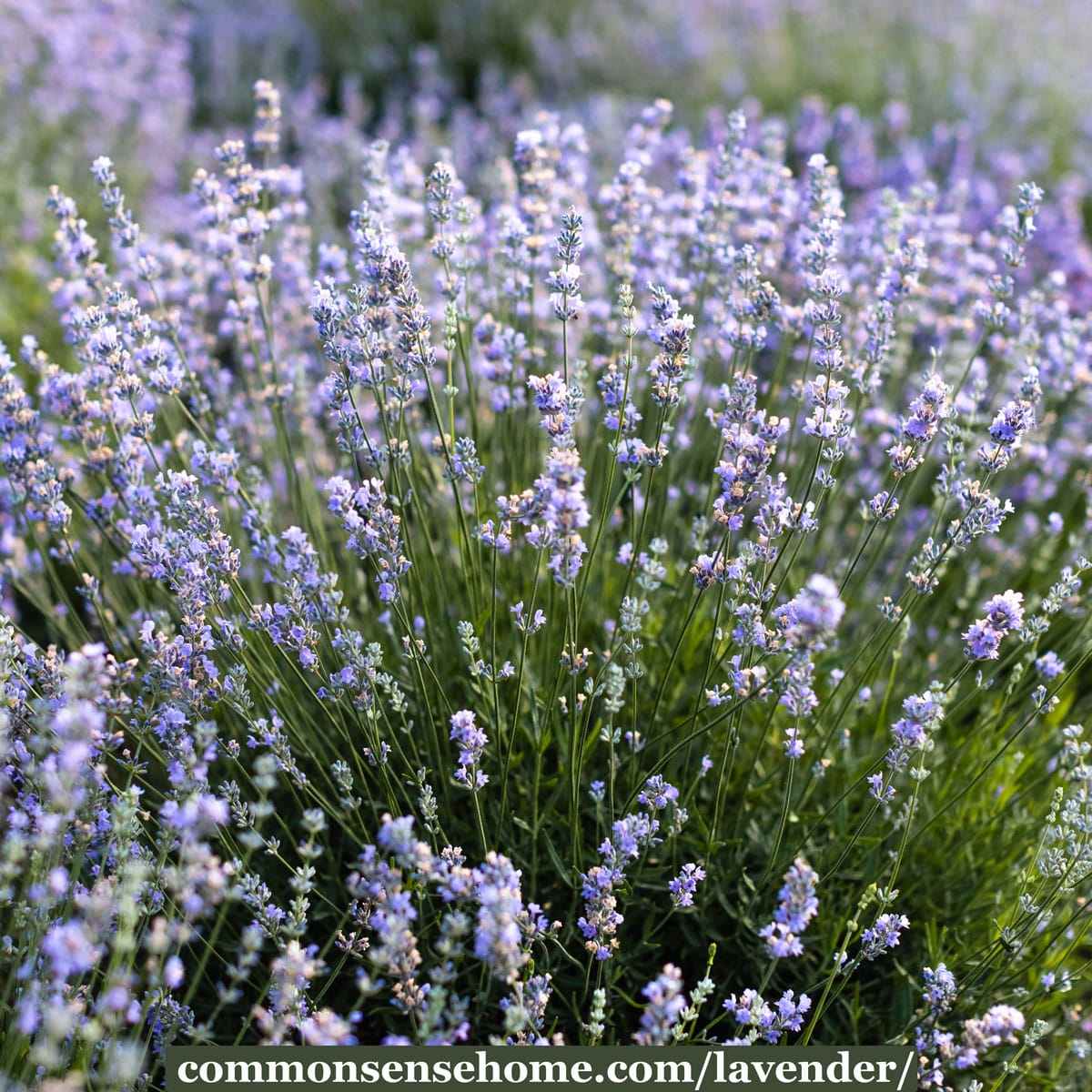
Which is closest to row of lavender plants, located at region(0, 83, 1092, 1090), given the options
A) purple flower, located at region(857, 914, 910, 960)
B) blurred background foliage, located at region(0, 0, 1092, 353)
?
purple flower, located at region(857, 914, 910, 960)

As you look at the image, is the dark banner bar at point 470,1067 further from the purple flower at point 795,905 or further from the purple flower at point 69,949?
the purple flower at point 69,949

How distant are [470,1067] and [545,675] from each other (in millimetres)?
1060

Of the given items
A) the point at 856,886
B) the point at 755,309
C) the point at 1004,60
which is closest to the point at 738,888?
the point at 856,886

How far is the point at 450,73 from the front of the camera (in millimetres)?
8516

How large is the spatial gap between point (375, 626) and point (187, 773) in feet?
3.54

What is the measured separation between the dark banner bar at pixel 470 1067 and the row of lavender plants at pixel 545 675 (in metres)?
0.07

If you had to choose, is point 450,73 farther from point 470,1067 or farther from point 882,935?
point 470,1067

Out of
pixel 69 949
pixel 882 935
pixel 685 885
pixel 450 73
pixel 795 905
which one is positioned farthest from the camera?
pixel 450 73

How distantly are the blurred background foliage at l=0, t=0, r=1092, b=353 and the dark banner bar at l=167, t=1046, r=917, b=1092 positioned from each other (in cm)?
409

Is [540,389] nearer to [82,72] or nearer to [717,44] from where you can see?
[82,72]

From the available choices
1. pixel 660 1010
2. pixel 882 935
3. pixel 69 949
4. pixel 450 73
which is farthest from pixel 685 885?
pixel 450 73

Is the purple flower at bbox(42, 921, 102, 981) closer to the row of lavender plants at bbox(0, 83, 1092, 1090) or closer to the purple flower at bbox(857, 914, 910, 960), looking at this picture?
the row of lavender plants at bbox(0, 83, 1092, 1090)

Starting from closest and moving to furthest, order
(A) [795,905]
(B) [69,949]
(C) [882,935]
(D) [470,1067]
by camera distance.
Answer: (B) [69,949] < (A) [795,905] < (D) [470,1067] < (C) [882,935]

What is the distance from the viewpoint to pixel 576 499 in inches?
74.1
